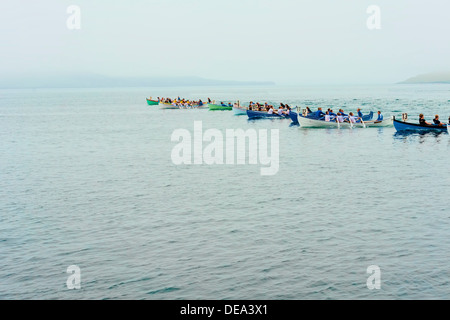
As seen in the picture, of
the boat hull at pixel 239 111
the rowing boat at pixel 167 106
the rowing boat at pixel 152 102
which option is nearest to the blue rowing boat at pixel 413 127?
the boat hull at pixel 239 111

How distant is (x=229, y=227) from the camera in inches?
953

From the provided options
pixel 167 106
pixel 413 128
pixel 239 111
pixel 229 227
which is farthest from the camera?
pixel 167 106

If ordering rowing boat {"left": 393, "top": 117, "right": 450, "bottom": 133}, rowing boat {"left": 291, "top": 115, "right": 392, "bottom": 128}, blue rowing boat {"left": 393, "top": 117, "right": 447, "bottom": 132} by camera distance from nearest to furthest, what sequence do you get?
rowing boat {"left": 393, "top": 117, "right": 450, "bottom": 133} < blue rowing boat {"left": 393, "top": 117, "right": 447, "bottom": 132} < rowing boat {"left": 291, "top": 115, "right": 392, "bottom": 128}

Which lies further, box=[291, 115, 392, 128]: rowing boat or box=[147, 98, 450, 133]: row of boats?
box=[291, 115, 392, 128]: rowing boat

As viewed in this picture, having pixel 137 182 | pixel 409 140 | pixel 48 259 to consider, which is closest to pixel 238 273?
pixel 48 259

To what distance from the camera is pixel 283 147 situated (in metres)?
51.0

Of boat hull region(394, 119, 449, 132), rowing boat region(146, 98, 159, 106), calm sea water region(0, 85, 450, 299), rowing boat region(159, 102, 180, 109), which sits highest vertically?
rowing boat region(146, 98, 159, 106)

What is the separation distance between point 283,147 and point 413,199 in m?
22.9

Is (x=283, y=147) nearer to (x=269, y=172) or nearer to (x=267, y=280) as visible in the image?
(x=269, y=172)

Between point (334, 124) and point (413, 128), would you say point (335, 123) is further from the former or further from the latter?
point (413, 128)

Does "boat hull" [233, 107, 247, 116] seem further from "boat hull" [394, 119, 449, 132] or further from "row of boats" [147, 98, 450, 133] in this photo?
"boat hull" [394, 119, 449, 132]

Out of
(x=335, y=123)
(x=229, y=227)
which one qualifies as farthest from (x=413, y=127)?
(x=229, y=227)

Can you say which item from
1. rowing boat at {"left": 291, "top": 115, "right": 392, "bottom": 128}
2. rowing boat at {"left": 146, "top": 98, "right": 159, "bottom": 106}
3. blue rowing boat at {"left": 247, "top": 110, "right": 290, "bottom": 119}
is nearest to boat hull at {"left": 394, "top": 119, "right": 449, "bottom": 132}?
rowing boat at {"left": 291, "top": 115, "right": 392, "bottom": 128}

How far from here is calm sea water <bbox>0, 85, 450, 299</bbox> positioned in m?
17.8
